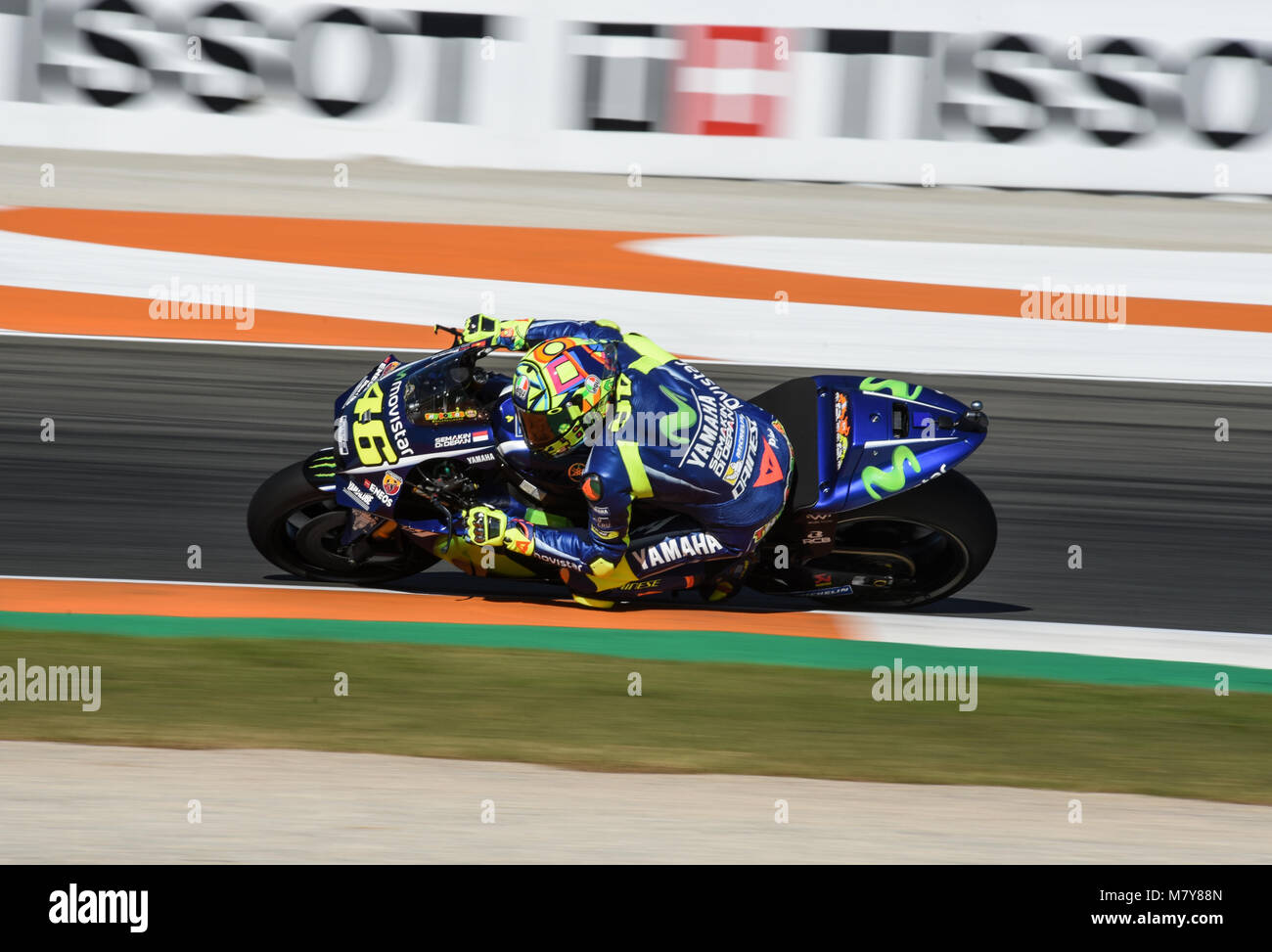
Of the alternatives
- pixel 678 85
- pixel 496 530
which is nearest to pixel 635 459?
pixel 496 530

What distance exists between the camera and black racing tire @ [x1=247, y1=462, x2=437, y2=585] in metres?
6.69

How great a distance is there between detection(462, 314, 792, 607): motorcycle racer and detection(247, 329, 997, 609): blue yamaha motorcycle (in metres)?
0.12

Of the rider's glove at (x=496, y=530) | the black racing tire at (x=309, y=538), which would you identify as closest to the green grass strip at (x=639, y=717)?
the black racing tire at (x=309, y=538)

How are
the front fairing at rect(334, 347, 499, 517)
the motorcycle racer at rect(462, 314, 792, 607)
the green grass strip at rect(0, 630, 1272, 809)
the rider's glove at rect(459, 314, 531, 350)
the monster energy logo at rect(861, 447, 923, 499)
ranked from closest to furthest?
the motorcycle racer at rect(462, 314, 792, 607), the green grass strip at rect(0, 630, 1272, 809), the front fairing at rect(334, 347, 499, 517), the monster energy logo at rect(861, 447, 923, 499), the rider's glove at rect(459, 314, 531, 350)

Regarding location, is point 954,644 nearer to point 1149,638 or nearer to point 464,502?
point 1149,638

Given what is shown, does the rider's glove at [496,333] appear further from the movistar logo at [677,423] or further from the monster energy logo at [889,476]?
the monster energy logo at [889,476]

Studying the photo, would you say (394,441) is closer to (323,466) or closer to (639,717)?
(323,466)

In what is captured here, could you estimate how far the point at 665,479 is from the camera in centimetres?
634

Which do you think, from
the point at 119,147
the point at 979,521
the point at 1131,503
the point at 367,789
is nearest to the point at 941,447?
the point at 979,521

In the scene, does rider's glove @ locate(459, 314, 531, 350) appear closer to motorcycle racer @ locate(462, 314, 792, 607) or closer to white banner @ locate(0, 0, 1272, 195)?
motorcycle racer @ locate(462, 314, 792, 607)

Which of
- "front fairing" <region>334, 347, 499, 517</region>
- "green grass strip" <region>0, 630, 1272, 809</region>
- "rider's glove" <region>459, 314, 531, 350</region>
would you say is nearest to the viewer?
"green grass strip" <region>0, 630, 1272, 809</region>

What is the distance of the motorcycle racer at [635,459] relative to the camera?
6.00m

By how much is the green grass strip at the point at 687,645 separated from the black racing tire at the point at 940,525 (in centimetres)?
33

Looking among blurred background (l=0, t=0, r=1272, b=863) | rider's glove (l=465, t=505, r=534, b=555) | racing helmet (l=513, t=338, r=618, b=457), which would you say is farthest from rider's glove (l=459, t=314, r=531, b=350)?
blurred background (l=0, t=0, r=1272, b=863)
